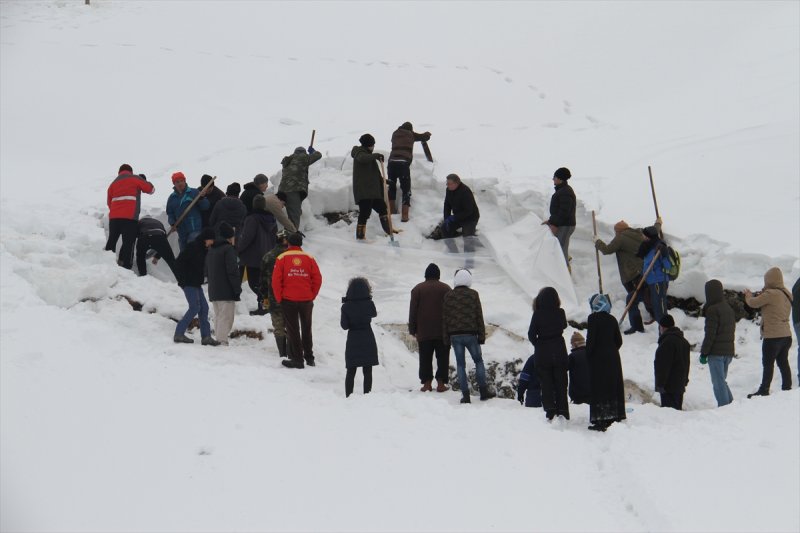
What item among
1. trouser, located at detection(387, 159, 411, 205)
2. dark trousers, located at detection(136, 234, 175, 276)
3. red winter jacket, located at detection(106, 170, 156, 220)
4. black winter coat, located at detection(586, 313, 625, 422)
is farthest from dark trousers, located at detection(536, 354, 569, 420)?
trouser, located at detection(387, 159, 411, 205)

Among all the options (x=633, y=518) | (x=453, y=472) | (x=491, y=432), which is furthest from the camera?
(x=491, y=432)

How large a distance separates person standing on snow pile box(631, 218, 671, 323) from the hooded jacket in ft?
5.85

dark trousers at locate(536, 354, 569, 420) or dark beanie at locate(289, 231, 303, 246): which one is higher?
dark beanie at locate(289, 231, 303, 246)

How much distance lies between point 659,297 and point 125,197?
725 centimetres

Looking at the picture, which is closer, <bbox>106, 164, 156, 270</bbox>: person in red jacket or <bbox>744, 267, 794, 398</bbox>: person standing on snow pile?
<bbox>744, 267, 794, 398</bbox>: person standing on snow pile

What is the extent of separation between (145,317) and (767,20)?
17.8m

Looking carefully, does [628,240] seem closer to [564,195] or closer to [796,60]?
[564,195]

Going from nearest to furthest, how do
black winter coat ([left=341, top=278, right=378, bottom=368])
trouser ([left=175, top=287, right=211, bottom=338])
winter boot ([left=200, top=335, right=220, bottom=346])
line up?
black winter coat ([left=341, top=278, right=378, bottom=368])
trouser ([left=175, top=287, right=211, bottom=338])
winter boot ([left=200, top=335, right=220, bottom=346])

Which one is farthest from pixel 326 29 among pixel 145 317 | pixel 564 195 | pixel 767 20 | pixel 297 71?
pixel 145 317

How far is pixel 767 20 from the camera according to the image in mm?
22281

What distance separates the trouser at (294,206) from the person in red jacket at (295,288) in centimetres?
317

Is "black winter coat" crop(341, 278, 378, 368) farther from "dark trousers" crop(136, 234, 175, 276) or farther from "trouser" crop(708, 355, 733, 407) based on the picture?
"trouser" crop(708, 355, 733, 407)

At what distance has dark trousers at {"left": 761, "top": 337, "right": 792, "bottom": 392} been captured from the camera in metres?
10.4

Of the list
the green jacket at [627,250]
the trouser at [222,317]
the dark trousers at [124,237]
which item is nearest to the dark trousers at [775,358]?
the green jacket at [627,250]
